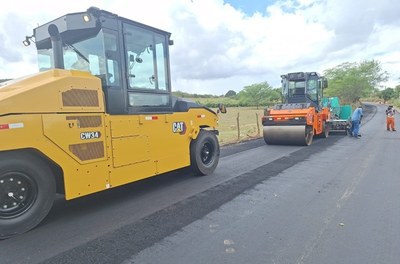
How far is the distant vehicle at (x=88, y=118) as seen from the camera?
386 centimetres

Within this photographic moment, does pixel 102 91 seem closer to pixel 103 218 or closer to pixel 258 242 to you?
pixel 103 218

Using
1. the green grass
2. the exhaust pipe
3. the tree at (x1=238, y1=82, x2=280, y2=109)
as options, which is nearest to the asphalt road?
the exhaust pipe

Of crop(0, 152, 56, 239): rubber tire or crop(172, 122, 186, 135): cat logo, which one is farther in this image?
crop(172, 122, 186, 135): cat logo

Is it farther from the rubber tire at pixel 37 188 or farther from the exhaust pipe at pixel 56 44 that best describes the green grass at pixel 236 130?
the rubber tire at pixel 37 188

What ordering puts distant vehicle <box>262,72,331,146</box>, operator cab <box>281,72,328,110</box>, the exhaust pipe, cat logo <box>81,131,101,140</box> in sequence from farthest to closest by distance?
operator cab <box>281,72,328,110</box>, distant vehicle <box>262,72,331,146</box>, the exhaust pipe, cat logo <box>81,131,101,140</box>

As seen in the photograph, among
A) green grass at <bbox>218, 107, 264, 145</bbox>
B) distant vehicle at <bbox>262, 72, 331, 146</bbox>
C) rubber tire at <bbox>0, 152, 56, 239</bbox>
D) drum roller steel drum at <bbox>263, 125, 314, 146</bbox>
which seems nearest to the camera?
rubber tire at <bbox>0, 152, 56, 239</bbox>

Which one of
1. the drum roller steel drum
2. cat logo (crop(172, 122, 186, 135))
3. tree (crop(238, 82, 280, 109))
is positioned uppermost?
tree (crop(238, 82, 280, 109))

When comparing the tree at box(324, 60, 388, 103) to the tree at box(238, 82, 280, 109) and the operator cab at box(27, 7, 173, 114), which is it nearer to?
the tree at box(238, 82, 280, 109)

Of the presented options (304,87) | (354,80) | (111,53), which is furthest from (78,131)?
(354,80)

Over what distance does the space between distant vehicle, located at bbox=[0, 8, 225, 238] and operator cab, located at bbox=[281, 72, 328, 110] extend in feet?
27.5

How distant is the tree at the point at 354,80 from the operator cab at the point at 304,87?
48893mm

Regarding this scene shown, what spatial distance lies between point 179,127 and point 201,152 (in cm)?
109

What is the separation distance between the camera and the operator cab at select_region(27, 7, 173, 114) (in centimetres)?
485

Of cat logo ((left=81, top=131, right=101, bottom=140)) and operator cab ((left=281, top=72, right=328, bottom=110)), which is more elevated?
operator cab ((left=281, top=72, right=328, bottom=110))
